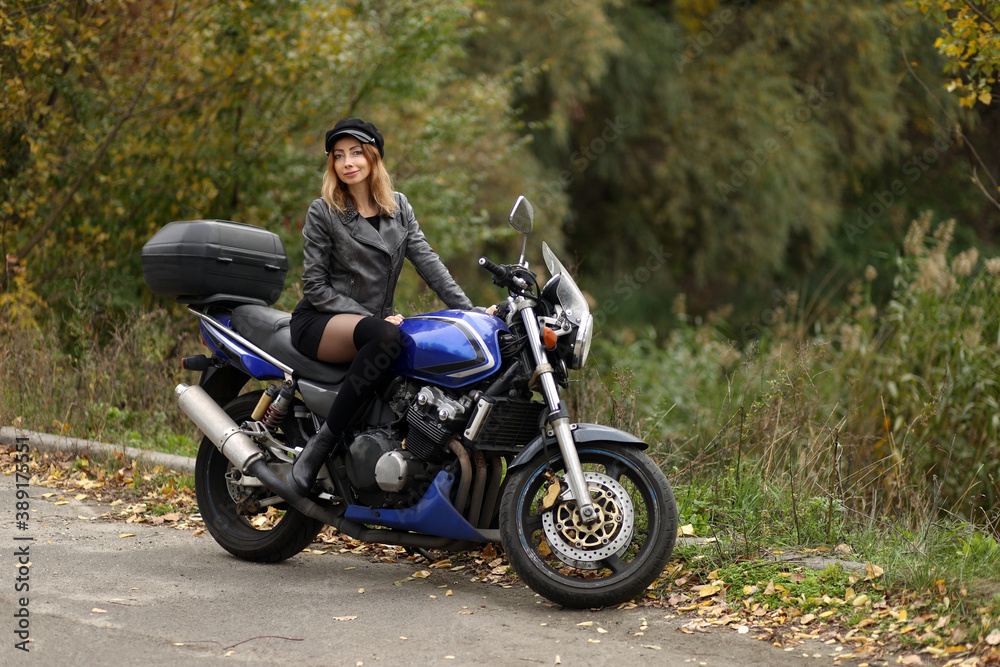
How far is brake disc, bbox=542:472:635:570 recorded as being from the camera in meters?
4.42

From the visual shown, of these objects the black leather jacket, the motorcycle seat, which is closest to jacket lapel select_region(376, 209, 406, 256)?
the black leather jacket

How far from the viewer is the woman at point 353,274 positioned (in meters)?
4.73

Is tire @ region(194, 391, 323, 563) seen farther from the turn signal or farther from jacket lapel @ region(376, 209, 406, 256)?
the turn signal

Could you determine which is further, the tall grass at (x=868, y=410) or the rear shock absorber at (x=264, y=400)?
the tall grass at (x=868, y=410)

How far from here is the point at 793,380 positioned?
20.7 feet

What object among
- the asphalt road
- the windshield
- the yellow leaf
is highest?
the windshield

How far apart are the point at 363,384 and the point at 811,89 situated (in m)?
15.5

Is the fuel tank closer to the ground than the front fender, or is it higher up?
higher up

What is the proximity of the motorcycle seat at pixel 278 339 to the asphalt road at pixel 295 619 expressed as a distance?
98cm

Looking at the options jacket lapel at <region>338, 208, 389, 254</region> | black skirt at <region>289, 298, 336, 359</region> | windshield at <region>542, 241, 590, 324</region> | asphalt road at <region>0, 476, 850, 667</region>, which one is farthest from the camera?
jacket lapel at <region>338, 208, 389, 254</region>

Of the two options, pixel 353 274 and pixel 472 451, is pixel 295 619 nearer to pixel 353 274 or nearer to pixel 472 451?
pixel 472 451

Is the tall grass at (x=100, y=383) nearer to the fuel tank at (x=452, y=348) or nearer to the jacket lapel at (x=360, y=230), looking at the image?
the jacket lapel at (x=360, y=230)

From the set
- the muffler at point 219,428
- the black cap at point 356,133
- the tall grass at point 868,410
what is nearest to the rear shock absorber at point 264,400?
the muffler at point 219,428

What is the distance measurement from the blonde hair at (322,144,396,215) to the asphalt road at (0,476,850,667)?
5.85 feet
